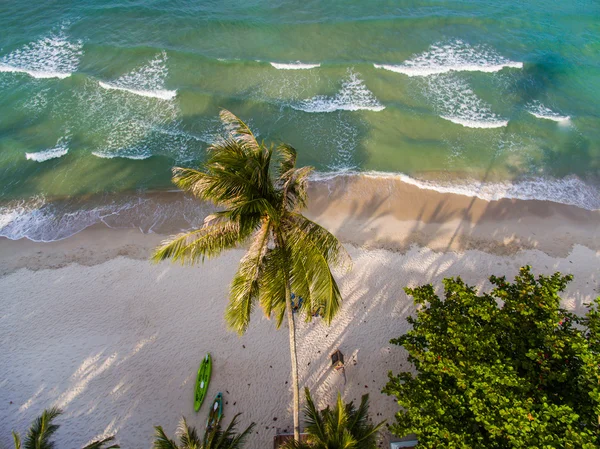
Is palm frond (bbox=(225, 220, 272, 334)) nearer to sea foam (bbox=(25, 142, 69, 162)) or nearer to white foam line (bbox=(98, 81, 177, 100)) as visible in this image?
sea foam (bbox=(25, 142, 69, 162))

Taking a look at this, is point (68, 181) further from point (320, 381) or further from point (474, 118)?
point (474, 118)

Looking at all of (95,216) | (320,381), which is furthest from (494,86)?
(95,216)

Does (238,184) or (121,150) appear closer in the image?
(238,184)

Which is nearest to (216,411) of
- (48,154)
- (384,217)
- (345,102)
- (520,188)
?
(384,217)

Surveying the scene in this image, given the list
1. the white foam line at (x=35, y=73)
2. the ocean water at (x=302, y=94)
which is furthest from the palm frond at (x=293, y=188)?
the white foam line at (x=35, y=73)

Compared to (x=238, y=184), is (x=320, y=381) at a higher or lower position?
→ lower

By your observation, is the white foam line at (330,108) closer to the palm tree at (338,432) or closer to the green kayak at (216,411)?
the green kayak at (216,411)

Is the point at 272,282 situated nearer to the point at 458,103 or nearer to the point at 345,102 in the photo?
the point at 345,102
